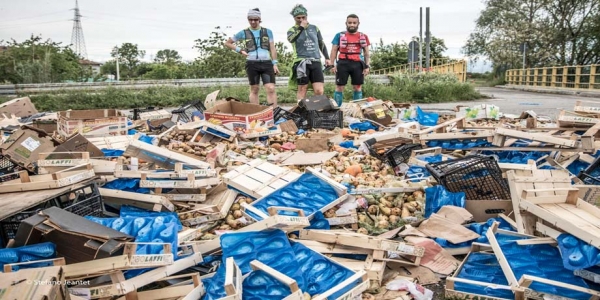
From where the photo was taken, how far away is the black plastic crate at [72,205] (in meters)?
3.30

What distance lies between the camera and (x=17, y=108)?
31.5 ft

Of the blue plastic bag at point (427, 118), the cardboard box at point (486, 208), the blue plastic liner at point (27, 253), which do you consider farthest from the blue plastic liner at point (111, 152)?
the blue plastic bag at point (427, 118)

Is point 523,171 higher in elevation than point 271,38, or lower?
lower

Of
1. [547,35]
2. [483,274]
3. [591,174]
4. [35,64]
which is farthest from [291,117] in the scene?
[547,35]

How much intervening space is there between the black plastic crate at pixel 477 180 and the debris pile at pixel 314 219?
0.01 meters

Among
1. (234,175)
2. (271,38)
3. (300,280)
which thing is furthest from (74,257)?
(271,38)

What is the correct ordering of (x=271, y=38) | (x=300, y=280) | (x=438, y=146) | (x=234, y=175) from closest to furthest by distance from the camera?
1. (x=300, y=280)
2. (x=234, y=175)
3. (x=438, y=146)
4. (x=271, y=38)

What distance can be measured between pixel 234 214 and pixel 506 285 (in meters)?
2.23

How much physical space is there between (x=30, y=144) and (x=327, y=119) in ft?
14.8

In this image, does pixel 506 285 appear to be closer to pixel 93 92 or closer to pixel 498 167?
pixel 498 167

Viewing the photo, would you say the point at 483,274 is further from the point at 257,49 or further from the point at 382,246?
the point at 257,49

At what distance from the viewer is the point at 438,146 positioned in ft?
19.4

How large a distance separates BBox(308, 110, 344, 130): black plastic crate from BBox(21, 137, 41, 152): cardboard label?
419 cm

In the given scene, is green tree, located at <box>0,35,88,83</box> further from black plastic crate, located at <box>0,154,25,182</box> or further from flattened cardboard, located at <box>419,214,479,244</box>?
flattened cardboard, located at <box>419,214,479,244</box>
